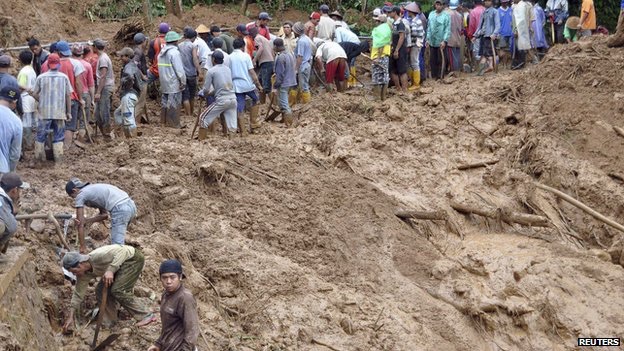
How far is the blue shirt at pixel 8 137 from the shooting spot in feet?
34.9

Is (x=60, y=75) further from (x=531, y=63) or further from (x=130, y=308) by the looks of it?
(x=531, y=63)

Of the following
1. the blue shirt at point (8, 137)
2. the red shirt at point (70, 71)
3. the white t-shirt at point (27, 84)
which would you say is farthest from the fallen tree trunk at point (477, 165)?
the blue shirt at point (8, 137)

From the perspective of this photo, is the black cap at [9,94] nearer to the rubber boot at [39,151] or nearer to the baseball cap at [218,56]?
the rubber boot at [39,151]

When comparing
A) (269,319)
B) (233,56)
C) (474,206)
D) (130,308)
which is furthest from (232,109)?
(130,308)

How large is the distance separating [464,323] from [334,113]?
5441 millimetres

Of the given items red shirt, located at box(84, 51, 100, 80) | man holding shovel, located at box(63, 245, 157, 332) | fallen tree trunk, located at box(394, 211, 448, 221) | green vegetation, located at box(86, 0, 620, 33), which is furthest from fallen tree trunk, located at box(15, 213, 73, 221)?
green vegetation, located at box(86, 0, 620, 33)

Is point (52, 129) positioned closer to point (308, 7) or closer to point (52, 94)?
point (52, 94)

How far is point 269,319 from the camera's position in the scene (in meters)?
11.2

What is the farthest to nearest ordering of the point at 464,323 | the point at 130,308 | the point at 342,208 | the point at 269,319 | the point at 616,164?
the point at 616,164 → the point at 342,208 → the point at 464,323 → the point at 269,319 → the point at 130,308

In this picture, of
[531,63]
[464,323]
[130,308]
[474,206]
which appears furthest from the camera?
[531,63]

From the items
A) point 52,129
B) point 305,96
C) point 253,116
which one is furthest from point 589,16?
point 52,129

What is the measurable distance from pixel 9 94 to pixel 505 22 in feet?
35.8

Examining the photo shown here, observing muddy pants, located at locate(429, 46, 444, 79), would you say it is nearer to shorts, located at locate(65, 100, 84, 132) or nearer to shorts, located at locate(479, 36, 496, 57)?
shorts, located at locate(479, 36, 496, 57)

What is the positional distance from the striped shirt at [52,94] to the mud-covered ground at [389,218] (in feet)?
2.45
